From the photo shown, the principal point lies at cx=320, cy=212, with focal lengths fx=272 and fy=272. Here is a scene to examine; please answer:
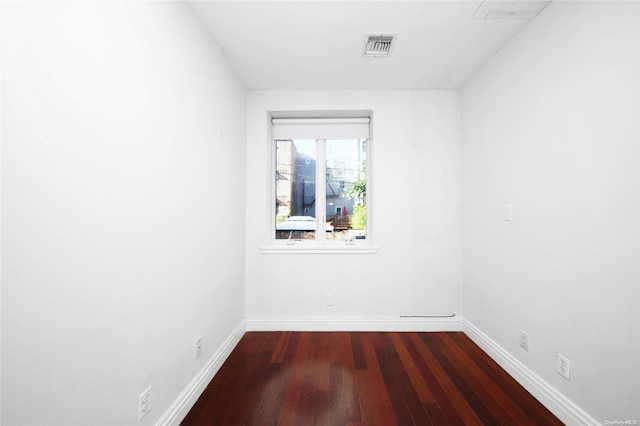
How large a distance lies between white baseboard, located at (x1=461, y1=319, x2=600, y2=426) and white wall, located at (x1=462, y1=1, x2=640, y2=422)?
0.14 ft

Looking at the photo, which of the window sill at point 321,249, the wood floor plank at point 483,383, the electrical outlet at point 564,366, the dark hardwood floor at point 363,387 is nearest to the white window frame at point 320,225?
the window sill at point 321,249

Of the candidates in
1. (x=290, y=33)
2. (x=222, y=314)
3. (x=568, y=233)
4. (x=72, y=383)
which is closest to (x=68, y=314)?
(x=72, y=383)

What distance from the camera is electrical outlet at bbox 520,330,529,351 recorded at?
1.98 m

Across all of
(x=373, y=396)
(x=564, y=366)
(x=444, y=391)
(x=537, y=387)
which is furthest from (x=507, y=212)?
(x=373, y=396)

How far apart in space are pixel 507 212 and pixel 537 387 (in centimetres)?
124

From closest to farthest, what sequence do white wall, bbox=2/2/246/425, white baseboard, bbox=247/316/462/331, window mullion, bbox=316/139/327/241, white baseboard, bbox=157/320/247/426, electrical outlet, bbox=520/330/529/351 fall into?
white wall, bbox=2/2/246/425 < white baseboard, bbox=157/320/247/426 < electrical outlet, bbox=520/330/529/351 < white baseboard, bbox=247/316/462/331 < window mullion, bbox=316/139/327/241

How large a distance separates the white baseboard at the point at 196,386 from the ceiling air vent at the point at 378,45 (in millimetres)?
2751

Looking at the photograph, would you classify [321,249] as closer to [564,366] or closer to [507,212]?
[507,212]

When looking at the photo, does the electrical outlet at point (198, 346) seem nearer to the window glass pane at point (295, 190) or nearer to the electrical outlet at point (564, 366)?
the window glass pane at point (295, 190)

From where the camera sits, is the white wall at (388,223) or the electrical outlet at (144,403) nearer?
the electrical outlet at (144,403)

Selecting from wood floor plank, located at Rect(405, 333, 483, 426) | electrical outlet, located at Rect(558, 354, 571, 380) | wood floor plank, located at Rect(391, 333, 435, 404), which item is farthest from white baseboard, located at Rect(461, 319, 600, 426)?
wood floor plank, located at Rect(391, 333, 435, 404)

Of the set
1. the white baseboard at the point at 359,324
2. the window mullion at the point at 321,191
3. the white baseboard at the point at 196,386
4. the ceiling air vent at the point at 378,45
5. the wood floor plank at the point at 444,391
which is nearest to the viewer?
the white baseboard at the point at 196,386

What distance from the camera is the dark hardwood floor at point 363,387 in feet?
5.50

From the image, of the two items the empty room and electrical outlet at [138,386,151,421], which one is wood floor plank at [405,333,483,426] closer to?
the empty room
